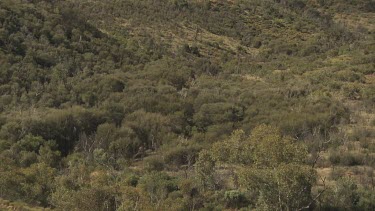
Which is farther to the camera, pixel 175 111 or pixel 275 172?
pixel 175 111

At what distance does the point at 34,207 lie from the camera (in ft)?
89.7

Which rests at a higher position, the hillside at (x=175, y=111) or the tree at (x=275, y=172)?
the tree at (x=275, y=172)

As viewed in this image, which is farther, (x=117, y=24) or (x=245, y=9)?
(x=245, y=9)

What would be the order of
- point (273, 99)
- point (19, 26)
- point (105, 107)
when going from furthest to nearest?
point (19, 26)
point (273, 99)
point (105, 107)

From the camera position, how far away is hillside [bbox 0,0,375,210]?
26891 millimetres

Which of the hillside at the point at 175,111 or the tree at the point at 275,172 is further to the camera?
the hillside at the point at 175,111

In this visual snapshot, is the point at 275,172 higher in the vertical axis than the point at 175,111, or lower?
higher

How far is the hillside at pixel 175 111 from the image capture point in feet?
88.2

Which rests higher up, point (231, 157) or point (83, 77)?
point (231, 157)

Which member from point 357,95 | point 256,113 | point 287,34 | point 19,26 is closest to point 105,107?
point 256,113

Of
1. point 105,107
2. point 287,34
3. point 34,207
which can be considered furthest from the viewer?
point 287,34

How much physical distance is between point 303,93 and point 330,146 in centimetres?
1497

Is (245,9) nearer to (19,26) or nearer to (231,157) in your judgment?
(19,26)

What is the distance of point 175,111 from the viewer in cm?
4788
